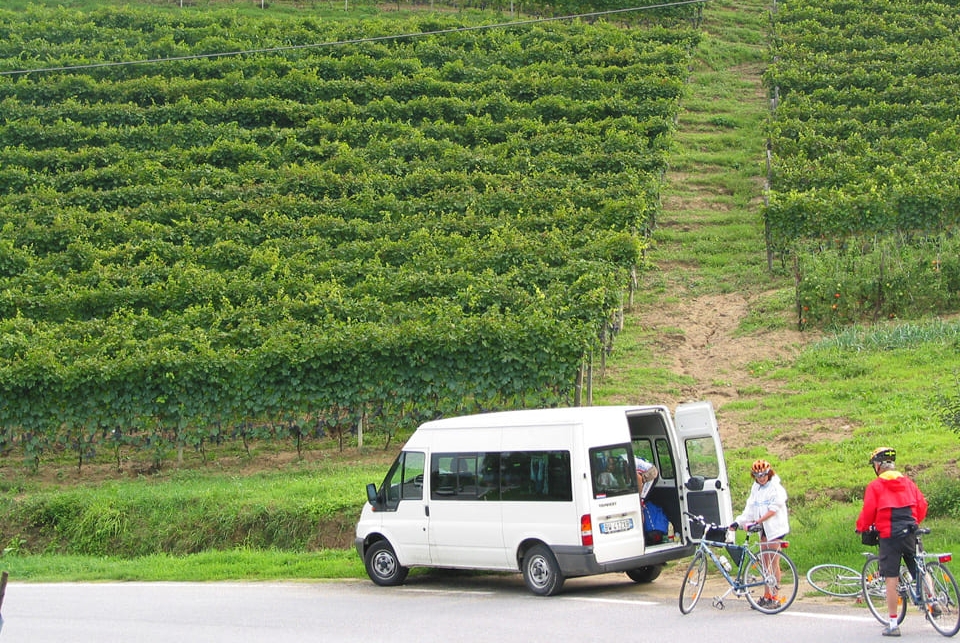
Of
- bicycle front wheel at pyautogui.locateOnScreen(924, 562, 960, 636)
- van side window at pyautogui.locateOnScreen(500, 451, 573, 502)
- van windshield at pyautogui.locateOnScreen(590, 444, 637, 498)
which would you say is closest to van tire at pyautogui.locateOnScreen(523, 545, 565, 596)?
van side window at pyautogui.locateOnScreen(500, 451, 573, 502)

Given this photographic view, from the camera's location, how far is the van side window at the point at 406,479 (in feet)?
41.4

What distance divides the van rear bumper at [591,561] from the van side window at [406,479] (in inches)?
90.0

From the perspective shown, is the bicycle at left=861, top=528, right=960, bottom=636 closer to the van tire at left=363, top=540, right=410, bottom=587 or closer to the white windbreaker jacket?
the white windbreaker jacket

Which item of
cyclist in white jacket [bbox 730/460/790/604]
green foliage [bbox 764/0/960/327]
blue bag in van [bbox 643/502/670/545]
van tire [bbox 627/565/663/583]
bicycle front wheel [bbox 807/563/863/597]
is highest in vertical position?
green foliage [bbox 764/0/960/327]

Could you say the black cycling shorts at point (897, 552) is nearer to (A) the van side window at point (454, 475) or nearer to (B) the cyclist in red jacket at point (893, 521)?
(B) the cyclist in red jacket at point (893, 521)

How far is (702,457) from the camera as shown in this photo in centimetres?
1148

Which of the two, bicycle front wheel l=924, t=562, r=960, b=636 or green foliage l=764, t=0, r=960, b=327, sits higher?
green foliage l=764, t=0, r=960, b=327

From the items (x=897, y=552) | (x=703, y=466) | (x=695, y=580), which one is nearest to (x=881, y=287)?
(x=703, y=466)

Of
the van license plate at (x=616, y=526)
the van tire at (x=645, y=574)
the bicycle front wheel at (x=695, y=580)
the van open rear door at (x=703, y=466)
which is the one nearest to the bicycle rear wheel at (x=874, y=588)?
the bicycle front wheel at (x=695, y=580)

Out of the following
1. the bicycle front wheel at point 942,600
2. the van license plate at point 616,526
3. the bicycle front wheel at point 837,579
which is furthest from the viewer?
the van license plate at point 616,526

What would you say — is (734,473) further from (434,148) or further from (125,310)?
(434,148)

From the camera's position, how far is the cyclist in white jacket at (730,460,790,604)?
976 cm

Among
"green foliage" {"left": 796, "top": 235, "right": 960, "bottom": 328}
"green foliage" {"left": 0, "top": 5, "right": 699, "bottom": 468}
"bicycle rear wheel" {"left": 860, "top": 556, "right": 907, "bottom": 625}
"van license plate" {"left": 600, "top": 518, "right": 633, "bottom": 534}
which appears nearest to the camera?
"bicycle rear wheel" {"left": 860, "top": 556, "right": 907, "bottom": 625}

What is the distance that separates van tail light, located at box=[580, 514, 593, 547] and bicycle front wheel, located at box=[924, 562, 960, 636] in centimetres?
344
